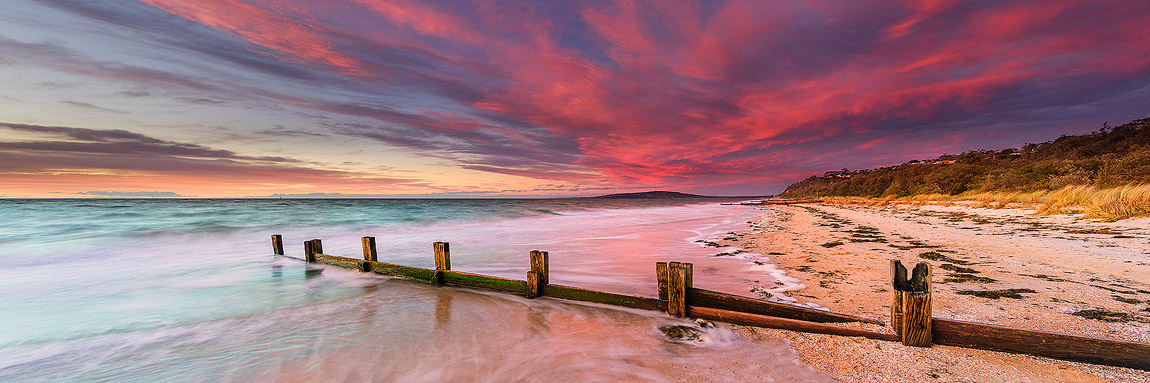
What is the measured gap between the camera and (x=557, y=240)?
18297mm

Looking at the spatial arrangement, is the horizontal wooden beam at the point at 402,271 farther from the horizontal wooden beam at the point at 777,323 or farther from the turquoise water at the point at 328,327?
the horizontal wooden beam at the point at 777,323

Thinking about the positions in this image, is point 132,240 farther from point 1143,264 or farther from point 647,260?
point 1143,264

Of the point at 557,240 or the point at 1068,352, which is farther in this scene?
the point at 557,240

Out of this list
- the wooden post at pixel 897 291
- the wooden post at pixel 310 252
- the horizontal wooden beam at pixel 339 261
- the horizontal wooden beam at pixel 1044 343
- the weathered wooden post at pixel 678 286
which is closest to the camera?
the horizontal wooden beam at pixel 1044 343

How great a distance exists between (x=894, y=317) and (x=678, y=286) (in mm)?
2376

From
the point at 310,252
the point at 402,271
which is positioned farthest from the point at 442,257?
the point at 310,252

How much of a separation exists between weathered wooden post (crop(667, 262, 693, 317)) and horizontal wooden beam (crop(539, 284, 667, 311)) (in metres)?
0.20

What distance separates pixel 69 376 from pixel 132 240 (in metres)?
20.4

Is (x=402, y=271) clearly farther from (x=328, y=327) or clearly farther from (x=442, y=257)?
(x=328, y=327)

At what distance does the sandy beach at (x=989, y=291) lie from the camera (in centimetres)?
374

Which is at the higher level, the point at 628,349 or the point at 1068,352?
the point at 1068,352

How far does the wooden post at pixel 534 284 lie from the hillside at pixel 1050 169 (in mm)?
25358

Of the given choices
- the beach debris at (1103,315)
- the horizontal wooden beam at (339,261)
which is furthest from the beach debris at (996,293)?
the horizontal wooden beam at (339,261)

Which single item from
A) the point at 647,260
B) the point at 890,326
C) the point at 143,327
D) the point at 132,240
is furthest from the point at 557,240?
the point at 132,240
